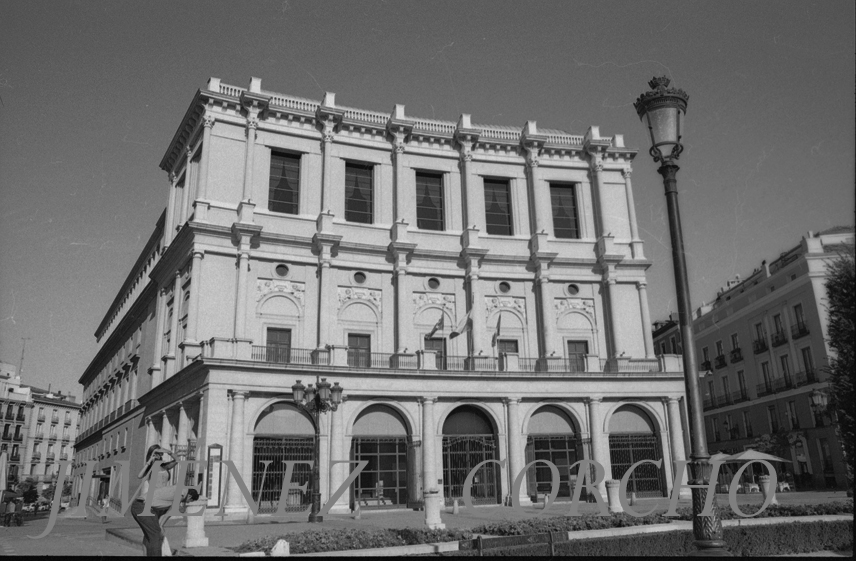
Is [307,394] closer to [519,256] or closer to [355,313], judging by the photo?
[355,313]

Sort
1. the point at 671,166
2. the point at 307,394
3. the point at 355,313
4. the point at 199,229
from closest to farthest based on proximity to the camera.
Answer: the point at 671,166 → the point at 307,394 → the point at 199,229 → the point at 355,313

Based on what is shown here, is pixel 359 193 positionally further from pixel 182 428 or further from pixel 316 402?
pixel 316 402

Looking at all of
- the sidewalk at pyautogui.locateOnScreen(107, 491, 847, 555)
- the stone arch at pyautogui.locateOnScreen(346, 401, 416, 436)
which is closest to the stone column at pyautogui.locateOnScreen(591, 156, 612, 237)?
the sidewalk at pyautogui.locateOnScreen(107, 491, 847, 555)

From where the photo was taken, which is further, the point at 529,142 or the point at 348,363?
the point at 529,142

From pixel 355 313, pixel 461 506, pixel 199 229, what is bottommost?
pixel 461 506

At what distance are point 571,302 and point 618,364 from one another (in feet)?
14.1

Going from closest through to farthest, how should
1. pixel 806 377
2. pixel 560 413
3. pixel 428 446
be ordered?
pixel 428 446 < pixel 560 413 < pixel 806 377

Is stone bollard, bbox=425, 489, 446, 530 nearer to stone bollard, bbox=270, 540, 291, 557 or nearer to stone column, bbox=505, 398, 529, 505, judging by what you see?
stone bollard, bbox=270, 540, 291, 557

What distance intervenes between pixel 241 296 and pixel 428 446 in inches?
428

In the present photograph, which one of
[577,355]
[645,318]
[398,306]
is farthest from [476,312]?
[645,318]

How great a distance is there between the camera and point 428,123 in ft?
125

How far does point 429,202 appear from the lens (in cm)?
3753

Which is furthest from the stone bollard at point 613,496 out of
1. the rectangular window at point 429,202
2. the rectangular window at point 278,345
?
the rectangular window at point 429,202

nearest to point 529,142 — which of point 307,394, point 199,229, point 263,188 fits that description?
point 263,188
